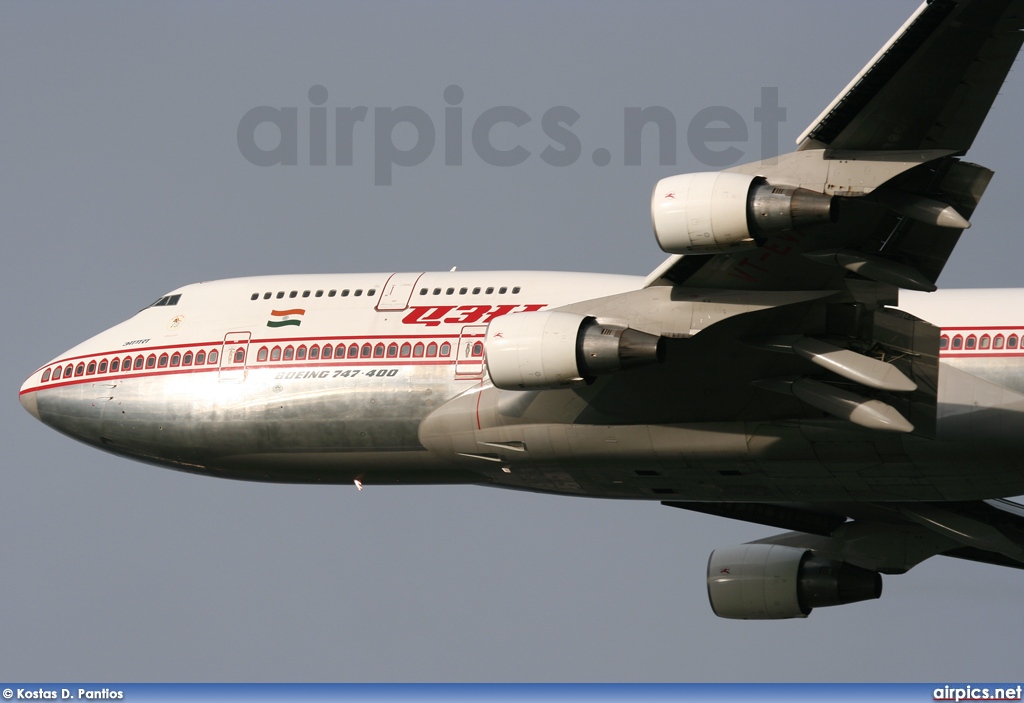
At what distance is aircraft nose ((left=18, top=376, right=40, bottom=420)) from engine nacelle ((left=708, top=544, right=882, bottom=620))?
581 inches

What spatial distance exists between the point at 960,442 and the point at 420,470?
31.7 feet

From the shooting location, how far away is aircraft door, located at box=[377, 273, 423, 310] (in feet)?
103

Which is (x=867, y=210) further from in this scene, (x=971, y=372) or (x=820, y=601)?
(x=820, y=601)

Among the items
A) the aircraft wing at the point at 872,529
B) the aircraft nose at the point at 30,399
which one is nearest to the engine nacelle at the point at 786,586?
the aircraft wing at the point at 872,529

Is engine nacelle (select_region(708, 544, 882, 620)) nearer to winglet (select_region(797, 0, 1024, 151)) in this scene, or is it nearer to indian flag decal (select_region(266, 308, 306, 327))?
indian flag decal (select_region(266, 308, 306, 327))

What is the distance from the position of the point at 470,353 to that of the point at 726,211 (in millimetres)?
8029

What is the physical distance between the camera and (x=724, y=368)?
2738 cm

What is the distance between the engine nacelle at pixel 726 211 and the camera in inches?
904

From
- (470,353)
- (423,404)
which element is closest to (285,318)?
(423,404)

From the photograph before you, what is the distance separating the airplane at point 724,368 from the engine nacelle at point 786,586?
0.05 metres

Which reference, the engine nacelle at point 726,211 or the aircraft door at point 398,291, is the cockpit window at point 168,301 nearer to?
the aircraft door at point 398,291

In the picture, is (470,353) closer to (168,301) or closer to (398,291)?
(398,291)

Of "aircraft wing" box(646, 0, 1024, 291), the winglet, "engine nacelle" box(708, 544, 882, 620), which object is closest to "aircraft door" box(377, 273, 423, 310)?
"aircraft wing" box(646, 0, 1024, 291)

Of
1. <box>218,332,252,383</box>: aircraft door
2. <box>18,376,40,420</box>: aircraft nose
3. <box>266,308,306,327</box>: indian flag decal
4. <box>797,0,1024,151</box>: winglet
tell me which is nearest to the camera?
<box>797,0,1024,151</box>: winglet
